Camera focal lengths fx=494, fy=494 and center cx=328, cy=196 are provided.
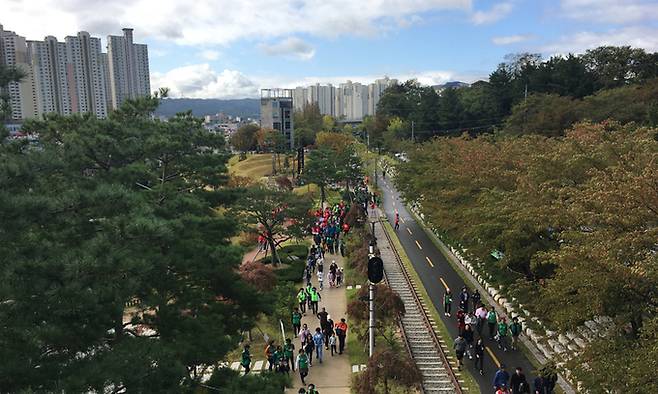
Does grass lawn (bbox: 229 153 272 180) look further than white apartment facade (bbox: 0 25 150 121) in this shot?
Yes

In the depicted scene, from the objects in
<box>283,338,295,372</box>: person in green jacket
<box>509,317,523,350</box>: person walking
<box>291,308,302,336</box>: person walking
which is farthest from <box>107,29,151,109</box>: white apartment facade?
<box>509,317,523,350</box>: person walking

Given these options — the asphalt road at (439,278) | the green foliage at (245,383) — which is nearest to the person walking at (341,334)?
the asphalt road at (439,278)

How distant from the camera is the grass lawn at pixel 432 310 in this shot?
13.8 metres

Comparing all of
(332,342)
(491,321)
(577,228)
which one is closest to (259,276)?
(332,342)

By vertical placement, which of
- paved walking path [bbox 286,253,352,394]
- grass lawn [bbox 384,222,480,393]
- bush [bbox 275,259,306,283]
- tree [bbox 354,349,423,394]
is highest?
tree [bbox 354,349,423,394]

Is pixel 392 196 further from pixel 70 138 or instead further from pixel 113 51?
pixel 113 51

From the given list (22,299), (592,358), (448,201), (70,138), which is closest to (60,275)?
(22,299)

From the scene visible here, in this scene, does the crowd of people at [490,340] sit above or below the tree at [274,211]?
below

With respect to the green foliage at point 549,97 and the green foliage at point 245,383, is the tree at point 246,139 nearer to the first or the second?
the green foliage at point 549,97

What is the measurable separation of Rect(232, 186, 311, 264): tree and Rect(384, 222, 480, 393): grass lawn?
228 inches

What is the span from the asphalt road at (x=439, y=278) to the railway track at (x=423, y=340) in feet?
2.48

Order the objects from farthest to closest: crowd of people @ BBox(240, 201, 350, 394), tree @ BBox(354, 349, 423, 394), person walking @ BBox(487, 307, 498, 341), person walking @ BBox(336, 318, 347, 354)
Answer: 1. person walking @ BBox(487, 307, 498, 341)
2. person walking @ BBox(336, 318, 347, 354)
3. crowd of people @ BBox(240, 201, 350, 394)
4. tree @ BBox(354, 349, 423, 394)

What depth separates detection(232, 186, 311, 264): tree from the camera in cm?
2656

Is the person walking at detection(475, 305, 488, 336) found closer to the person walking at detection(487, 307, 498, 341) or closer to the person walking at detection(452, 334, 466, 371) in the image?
the person walking at detection(487, 307, 498, 341)
